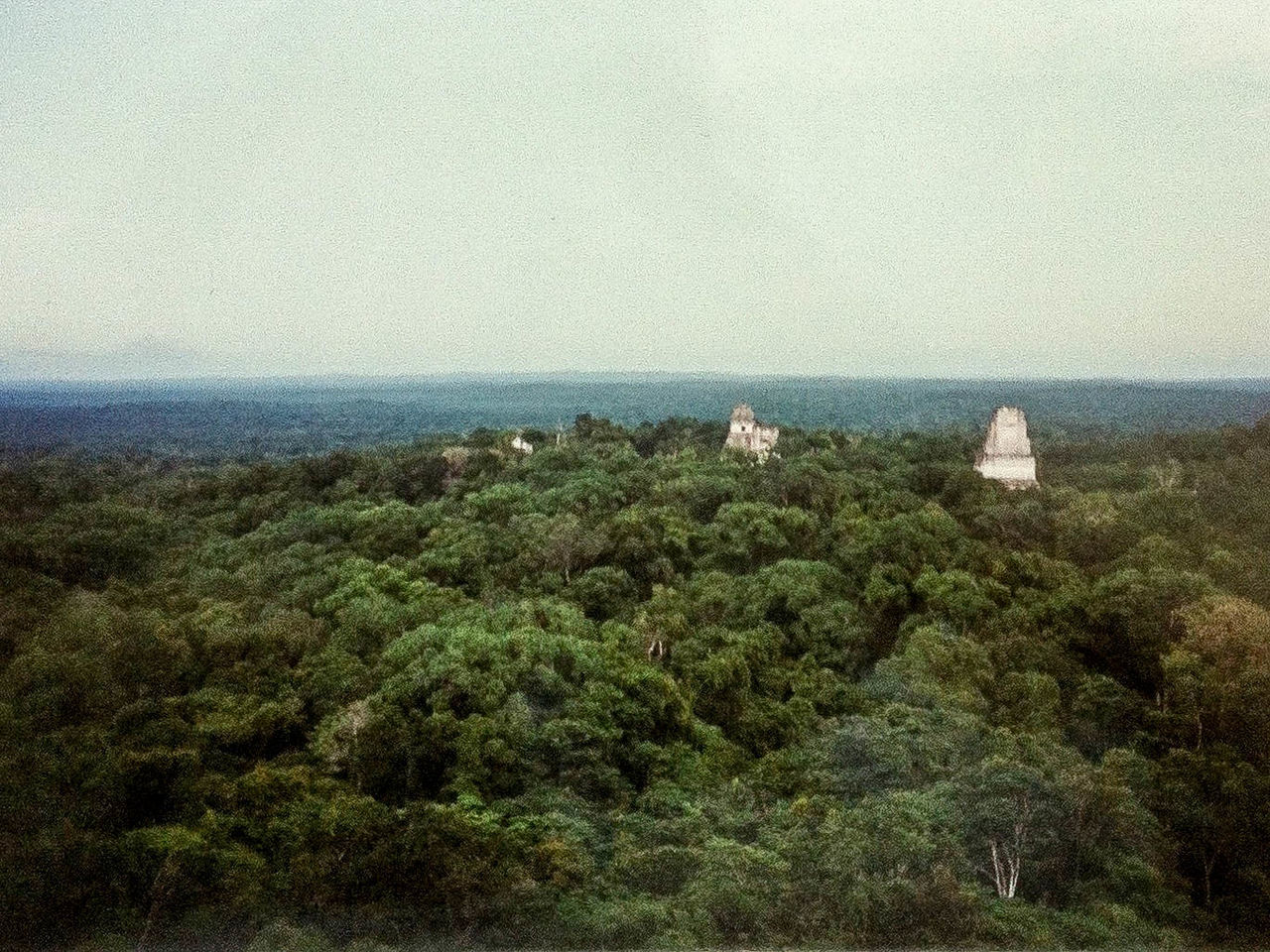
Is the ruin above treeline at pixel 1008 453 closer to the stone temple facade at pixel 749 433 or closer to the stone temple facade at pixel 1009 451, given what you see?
the stone temple facade at pixel 1009 451

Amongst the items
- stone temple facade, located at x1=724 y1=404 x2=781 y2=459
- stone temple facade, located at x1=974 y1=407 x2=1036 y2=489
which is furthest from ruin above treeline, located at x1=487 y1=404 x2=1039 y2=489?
stone temple facade, located at x1=724 y1=404 x2=781 y2=459

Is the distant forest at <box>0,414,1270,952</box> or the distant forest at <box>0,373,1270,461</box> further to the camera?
the distant forest at <box>0,373,1270,461</box>

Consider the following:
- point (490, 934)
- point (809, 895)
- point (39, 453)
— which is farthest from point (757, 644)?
point (39, 453)

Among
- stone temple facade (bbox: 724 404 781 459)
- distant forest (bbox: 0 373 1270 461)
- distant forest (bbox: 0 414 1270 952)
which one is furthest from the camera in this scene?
stone temple facade (bbox: 724 404 781 459)

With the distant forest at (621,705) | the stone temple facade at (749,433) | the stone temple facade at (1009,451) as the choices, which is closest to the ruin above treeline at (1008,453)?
the stone temple facade at (1009,451)

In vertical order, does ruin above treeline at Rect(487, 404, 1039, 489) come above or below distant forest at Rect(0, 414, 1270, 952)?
above

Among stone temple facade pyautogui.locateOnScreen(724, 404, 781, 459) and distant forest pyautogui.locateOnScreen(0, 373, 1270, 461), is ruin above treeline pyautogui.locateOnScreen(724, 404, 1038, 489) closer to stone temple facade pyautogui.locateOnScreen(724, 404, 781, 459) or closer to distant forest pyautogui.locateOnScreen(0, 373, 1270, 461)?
distant forest pyautogui.locateOnScreen(0, 373, 1270, 461)

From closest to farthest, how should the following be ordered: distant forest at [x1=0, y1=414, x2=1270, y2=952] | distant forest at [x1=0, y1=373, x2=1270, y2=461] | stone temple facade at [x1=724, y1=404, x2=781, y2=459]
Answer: distant forest at [x1=0, y1=414, x2=1270, y2=952], distant forest at [x1=0, y1=373, x2=1270, y2=461], stone temple facade at [x1=724, y1=404, x2=781, y2=459]
